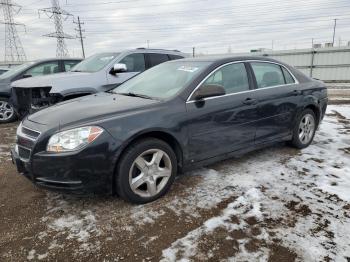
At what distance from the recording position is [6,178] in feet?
13.1

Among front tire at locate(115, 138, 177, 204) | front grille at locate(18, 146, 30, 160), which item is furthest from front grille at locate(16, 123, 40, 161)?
front tire at locate(115, 138, 177, 204)

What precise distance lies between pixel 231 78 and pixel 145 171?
1765 millimetres

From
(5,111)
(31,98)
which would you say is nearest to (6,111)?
(5,111)

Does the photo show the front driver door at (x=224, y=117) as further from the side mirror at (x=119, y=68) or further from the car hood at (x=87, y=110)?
the side mirror at (x=119, y=68)

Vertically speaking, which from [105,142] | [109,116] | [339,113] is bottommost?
[339,113]

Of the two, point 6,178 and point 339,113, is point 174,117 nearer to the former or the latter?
point 6,178

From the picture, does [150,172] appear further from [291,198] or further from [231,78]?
[231,78]

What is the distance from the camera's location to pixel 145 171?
10.4 feet

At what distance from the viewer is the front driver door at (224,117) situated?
11.5 ft

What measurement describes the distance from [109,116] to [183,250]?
4.76ft

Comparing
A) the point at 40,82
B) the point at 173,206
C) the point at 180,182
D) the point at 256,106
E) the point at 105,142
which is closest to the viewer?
the point at 105,142

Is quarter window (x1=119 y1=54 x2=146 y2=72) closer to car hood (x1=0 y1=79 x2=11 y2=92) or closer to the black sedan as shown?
the black sedan

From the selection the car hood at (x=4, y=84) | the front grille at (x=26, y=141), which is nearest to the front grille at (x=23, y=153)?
the front grille at (x=26, y=141)

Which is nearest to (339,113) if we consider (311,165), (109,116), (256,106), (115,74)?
(311,165)
